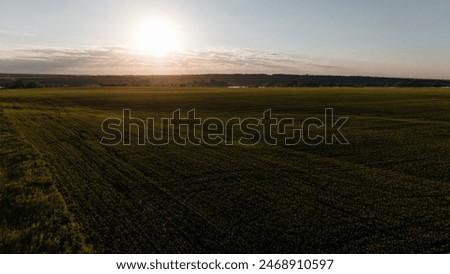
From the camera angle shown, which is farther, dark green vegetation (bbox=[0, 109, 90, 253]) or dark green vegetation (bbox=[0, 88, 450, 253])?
dark green vegetation (bbox=[0, 88, 450, 253])

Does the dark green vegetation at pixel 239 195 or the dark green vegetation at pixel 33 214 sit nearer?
the dark green vegetation at pixel 33 214

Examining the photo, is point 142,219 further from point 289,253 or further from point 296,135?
point 296,135

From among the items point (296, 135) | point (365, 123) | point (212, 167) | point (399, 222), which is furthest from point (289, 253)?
point (365, 123)

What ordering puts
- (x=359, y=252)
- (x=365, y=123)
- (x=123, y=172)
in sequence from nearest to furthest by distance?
(x=359, y=252), (x=123, y=172), (x=365, y=123)

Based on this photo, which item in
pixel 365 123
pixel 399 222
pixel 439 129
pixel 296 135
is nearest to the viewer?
pixel 399 222

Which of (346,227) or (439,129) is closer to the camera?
(346,227)

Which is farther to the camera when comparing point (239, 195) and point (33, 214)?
point (239, 195)
